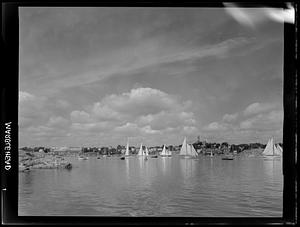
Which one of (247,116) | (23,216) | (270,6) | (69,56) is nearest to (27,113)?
(69,56)

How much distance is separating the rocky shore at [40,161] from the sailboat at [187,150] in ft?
2.43

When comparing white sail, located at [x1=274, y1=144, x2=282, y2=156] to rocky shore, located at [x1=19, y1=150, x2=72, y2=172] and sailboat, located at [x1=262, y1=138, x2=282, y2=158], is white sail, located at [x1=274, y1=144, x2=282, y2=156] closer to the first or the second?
sailboat, located at [x1=262, y1=138, x2=282, y2=158]

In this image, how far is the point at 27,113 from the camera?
2.41 m

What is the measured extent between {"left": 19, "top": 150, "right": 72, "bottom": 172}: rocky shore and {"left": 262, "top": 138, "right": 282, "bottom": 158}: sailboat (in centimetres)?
126

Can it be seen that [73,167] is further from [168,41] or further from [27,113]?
[168,41]

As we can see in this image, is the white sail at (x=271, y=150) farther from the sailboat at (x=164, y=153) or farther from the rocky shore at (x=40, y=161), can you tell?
the rocky shore at (x=40, y=161)

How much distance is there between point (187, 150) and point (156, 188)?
0.31 m

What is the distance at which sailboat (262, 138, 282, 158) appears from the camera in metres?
2.38

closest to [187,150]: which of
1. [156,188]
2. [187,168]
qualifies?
[187,168]

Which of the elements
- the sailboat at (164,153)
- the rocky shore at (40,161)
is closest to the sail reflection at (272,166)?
the sailboat at (164,153)

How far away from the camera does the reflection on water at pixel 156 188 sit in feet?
7.84
